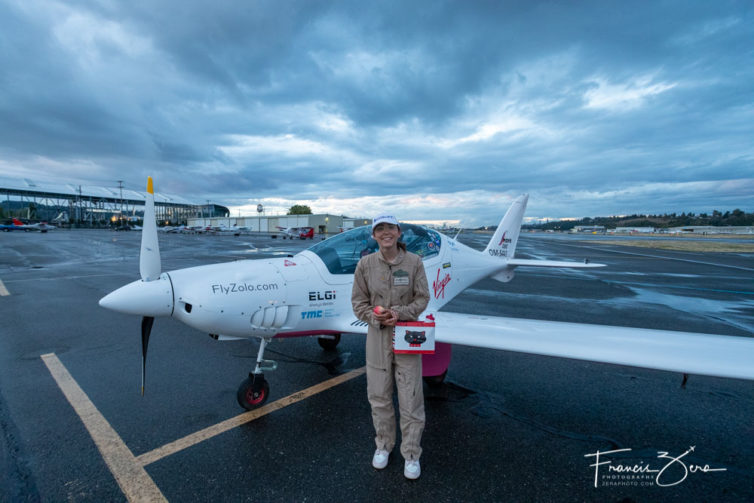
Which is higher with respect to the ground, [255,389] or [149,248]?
[149,248]

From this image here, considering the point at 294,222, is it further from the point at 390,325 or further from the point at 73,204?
the point at 390,325

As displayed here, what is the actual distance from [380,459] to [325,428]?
746 millimetres

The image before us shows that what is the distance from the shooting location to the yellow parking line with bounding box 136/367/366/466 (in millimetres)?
2645

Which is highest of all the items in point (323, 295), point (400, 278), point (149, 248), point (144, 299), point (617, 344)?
point (149, 248)

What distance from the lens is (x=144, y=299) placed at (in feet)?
9.62

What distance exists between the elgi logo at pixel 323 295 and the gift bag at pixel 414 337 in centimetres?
143

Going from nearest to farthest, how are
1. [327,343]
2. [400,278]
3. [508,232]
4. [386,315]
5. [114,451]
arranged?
[386,315], [400,278], [114,451], [327,343], [508,232]

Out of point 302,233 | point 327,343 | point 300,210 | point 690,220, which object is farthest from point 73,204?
point 690,220

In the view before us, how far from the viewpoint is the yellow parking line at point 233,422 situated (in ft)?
8.68

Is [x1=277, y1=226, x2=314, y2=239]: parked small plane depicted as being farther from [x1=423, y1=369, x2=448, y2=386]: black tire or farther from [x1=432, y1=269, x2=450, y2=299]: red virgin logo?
[x1=423, y1=369, x2=448, y2=386]: black tire

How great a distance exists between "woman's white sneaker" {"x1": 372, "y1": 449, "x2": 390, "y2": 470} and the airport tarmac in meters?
0.07

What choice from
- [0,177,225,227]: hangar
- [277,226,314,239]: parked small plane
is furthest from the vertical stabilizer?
[0,177,225,227]: hangar

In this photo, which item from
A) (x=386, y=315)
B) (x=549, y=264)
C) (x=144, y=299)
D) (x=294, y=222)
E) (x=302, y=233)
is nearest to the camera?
(x=386, y=315)

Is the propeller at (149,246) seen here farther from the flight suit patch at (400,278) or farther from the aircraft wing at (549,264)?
the aircraft wing at (549,264)
